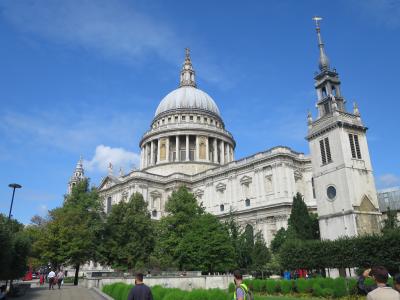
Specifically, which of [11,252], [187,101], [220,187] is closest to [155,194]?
[220,187]

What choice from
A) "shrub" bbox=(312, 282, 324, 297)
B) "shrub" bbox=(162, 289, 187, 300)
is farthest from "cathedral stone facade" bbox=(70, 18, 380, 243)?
"shrub" bbox=(162, 289, 187, 300)

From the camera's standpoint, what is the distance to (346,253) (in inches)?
1157

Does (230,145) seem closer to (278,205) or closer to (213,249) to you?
(278,205)

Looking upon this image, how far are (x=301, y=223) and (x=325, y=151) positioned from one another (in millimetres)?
9178

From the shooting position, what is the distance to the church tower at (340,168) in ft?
118

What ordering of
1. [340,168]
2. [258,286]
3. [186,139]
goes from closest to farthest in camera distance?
[258,286]
[340,168]
[186,139]

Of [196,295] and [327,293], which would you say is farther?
[327,293]

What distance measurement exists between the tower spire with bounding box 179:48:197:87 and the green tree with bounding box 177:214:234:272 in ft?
209

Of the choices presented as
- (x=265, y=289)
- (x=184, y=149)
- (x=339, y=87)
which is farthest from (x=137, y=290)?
(x=184, y=149)

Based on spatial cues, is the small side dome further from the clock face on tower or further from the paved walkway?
the paved walkway

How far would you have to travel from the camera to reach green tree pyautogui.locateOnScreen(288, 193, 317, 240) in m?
41.7

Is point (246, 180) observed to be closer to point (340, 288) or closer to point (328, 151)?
point (328, 151)

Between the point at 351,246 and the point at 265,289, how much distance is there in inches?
354

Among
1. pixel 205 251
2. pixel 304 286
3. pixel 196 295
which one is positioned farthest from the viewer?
pixel 205 251
